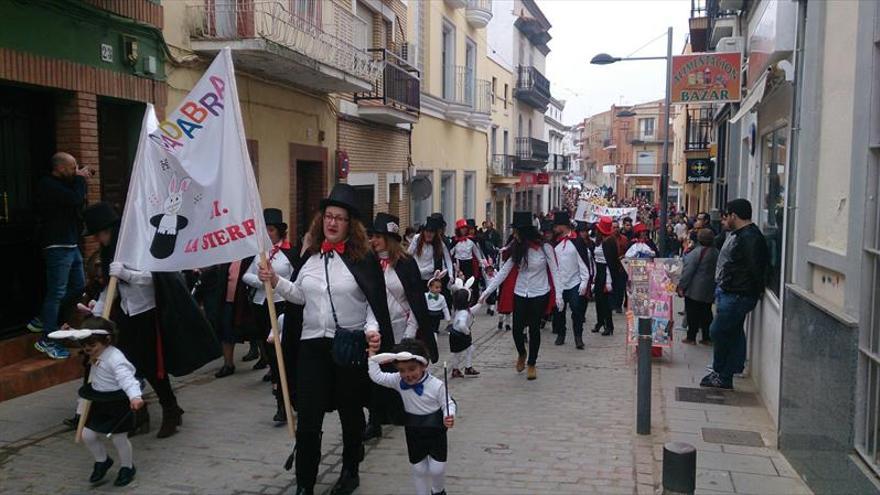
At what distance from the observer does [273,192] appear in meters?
12.3

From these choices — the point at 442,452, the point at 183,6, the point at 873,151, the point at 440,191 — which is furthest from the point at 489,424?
the point at 440,191

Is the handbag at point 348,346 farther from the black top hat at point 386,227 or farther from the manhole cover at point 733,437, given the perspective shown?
the manhole cover at point 733,437

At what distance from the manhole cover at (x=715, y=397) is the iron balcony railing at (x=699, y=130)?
17.1 m

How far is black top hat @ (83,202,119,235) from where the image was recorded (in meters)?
5.60

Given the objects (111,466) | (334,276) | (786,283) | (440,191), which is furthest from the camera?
(440,191)

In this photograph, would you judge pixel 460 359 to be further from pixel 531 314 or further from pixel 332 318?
pixel 332 318

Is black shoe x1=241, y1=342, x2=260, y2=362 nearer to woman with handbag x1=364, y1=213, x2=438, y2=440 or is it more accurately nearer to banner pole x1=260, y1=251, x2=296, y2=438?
woman with handbag x1=364, y1=213, x2=438, y2=440

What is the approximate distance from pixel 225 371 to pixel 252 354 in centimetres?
74

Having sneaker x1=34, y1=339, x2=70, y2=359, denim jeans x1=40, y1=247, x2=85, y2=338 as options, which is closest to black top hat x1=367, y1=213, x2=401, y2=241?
denim jeans x1=40, y1=247, x2=85, y2=338

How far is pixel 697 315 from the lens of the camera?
10.6 meters

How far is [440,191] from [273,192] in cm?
1175

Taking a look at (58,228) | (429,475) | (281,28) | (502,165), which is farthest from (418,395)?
(502,165)

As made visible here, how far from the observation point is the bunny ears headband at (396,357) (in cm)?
428

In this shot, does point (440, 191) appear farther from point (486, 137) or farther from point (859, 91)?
point (859, 91)
